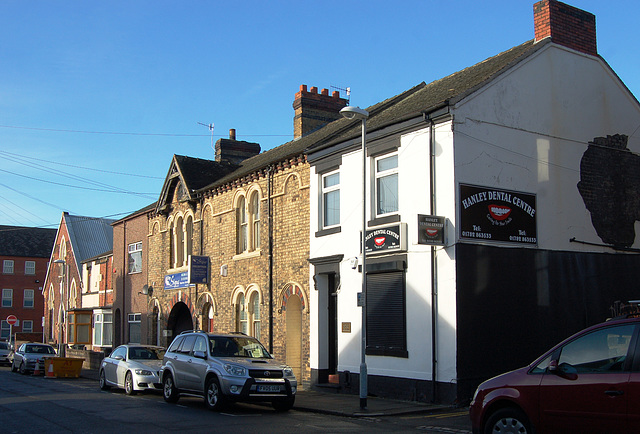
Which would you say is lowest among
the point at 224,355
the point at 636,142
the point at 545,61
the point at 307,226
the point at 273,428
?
the point at 273,428

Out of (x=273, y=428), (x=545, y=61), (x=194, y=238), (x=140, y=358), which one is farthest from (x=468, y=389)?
(x=194, y=238)

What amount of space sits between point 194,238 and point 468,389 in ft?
51.9

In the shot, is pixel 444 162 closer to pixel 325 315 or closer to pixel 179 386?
pixel 325 315

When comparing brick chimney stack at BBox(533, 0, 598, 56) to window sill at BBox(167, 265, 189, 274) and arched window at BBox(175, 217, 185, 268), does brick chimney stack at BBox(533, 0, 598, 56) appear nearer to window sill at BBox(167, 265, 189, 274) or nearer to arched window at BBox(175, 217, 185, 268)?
window sill at BBox(167, 265, 189, 274)

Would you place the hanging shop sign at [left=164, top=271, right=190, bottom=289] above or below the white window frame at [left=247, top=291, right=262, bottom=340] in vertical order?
above

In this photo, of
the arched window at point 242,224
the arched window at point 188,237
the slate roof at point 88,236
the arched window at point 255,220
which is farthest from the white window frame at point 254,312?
the slate roof at point 88,236

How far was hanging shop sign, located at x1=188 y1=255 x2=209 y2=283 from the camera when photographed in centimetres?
2539

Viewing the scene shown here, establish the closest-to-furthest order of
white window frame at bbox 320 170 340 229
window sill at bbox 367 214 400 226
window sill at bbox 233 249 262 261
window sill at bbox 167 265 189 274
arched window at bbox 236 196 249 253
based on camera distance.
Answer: window sill at bbox 367 214 400 226
white window frame at bbox 320 170 340 229
window sill at bbox 233 249 262 261
arched window at bbox 236 196 249 253
window sill at bbox 167 265 189 274

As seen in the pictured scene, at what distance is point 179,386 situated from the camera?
15.5m

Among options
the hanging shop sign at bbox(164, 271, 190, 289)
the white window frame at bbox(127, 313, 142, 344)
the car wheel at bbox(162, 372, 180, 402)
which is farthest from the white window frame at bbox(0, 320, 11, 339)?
the car wheel at bbox(162, 372, 180, 402)

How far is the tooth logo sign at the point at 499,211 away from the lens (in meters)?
15.4

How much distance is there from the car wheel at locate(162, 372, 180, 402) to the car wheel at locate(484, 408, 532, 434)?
935 centimetres

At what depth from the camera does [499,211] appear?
1552cm

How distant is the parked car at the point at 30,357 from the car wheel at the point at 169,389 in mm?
15292
